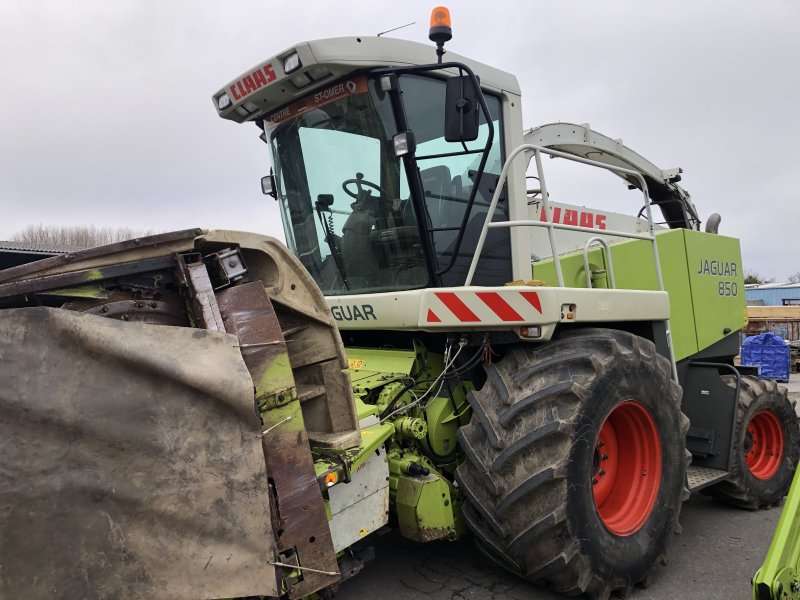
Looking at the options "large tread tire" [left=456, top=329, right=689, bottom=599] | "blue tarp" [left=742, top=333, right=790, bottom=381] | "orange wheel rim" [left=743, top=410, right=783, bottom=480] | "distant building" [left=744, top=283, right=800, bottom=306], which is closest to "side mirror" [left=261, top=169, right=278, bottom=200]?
"large tread tire" [left=456, top=329, right=689, bottom=599]

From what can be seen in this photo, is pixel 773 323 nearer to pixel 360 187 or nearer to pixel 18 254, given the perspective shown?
pixel 360 187

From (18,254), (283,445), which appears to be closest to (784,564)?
(283,445)

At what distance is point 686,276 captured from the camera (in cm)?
459

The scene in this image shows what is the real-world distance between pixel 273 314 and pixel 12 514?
944mm

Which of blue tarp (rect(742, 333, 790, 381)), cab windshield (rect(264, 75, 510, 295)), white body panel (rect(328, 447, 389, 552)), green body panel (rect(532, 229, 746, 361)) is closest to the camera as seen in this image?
white body panel (rect(328, 447, 389, 552))

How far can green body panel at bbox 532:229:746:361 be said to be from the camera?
395 centimetres

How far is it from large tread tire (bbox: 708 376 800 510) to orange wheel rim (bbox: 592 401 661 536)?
4.11 ft

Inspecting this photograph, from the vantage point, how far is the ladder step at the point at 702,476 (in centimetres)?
372

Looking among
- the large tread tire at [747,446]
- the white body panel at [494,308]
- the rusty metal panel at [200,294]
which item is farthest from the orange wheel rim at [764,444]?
the rusty metal panel at [200,294]

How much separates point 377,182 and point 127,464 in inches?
88.0

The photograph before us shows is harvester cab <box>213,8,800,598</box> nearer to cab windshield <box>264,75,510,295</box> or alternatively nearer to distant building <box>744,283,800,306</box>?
cab windshield <box>264,75,510,295</box>

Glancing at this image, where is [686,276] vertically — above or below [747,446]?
above

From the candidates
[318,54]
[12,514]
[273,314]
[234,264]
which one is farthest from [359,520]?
[318,54]

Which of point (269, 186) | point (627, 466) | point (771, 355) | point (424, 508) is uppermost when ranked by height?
point (269, 186)
